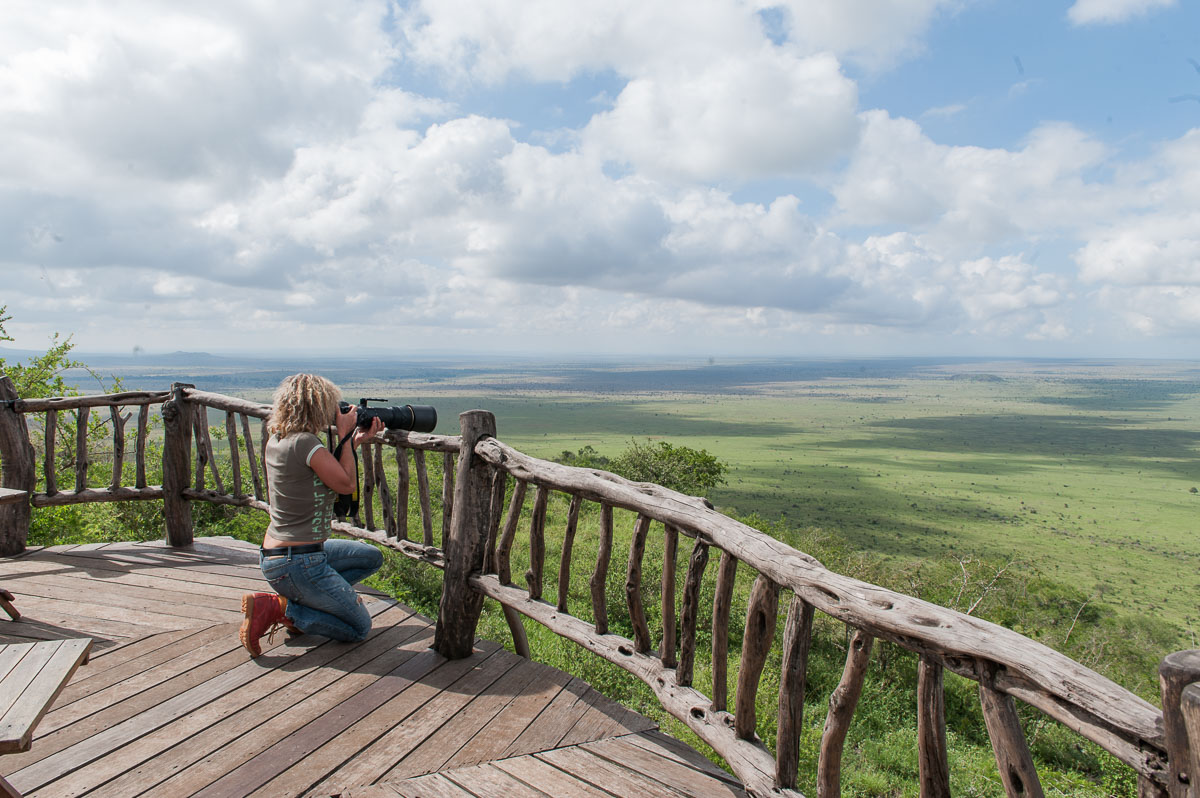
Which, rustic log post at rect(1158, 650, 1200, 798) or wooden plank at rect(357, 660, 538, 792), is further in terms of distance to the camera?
wooden plank at rect(357, 660, 538, 792)

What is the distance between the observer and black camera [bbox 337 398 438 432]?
11.7 feet

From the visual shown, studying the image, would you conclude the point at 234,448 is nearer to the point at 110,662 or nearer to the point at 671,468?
the point at 110,662

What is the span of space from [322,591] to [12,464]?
11.6ft

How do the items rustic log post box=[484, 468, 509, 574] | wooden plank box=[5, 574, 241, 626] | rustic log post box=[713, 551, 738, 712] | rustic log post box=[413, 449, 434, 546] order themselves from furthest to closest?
1. wooden plank box=[5, 574, 241, 626]
2. rustic log post box=[413, 449, 434, 546]
3. rustic log post box=[484, 468, 509, 574]
4. rustic log post box=[713, 551, 738, 712]

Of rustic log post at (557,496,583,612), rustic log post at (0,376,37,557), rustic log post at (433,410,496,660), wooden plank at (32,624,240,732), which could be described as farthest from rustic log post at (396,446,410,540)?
rustic log post at (0,376,37,557)

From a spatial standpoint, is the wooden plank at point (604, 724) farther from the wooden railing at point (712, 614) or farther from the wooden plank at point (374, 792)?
the wooden plank at point (374, 792)

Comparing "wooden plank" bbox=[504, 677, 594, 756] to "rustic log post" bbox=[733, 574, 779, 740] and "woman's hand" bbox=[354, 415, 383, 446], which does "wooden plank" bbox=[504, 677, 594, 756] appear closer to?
"rustic log post" bbox=[733, 574, 779, 740]

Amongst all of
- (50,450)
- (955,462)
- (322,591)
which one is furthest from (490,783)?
(955,462)

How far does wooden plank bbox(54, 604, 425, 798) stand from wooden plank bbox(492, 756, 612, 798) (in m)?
1.11

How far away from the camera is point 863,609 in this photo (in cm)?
181

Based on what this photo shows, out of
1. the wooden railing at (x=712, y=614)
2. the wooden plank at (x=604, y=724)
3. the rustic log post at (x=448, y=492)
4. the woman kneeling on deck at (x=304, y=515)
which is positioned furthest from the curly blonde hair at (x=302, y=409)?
the wooden plank at (x=604, y=724)

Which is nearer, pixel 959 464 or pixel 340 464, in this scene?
pixel 340 464

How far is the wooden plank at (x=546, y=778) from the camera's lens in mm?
2402

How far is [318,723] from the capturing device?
9.25 ft
